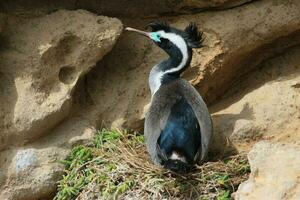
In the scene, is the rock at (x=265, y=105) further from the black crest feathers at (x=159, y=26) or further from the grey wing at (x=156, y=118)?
the black crest feathers at (x=159, y=26)

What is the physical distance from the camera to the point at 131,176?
17.0 ft

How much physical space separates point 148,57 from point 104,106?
50cm

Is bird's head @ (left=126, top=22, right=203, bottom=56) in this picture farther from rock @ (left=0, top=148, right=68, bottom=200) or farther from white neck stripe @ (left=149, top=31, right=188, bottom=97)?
rock @ (left=0, top=148, right=68, bottom=200)

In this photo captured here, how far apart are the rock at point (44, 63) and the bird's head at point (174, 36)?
0.25m

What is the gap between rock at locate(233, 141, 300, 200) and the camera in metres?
4.22

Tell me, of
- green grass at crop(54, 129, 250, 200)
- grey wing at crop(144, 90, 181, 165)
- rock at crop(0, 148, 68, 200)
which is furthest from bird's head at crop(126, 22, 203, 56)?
rock at crop(0, 148, 68, 200)

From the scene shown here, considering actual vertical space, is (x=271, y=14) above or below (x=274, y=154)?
above

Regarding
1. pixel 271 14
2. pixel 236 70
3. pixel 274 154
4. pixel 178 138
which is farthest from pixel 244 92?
pixel 274 154

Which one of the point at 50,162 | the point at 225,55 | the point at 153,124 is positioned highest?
the point at 225,55

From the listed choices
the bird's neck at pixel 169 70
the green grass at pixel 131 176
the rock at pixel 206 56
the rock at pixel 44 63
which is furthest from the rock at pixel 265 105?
the rock at pixel 44 63

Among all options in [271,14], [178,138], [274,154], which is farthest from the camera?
[271,14]

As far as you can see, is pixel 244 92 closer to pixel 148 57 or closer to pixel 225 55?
pixel 225 55

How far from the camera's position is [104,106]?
5707 mm

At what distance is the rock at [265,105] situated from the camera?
18.3 feet
